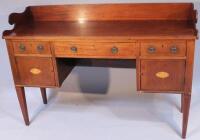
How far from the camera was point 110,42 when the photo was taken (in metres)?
1.67

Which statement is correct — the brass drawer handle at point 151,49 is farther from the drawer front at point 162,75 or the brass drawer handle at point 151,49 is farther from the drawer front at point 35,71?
the drawer front at point 35,71

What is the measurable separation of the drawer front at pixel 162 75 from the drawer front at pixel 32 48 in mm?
571

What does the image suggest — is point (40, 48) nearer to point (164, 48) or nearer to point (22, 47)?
point (22, 47)

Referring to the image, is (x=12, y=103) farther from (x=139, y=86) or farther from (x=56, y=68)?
(x=139, y=86)

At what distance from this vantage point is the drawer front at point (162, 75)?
65.8 inches

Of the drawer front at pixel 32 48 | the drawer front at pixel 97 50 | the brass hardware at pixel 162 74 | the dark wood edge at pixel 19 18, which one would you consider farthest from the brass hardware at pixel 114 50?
the dark wood edge at pixel 19 18

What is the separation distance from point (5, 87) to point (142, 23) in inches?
52.5

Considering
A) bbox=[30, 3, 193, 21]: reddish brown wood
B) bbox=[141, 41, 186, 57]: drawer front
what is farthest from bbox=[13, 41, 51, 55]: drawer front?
bbox=[141, 41, 186, 57]: drawer front

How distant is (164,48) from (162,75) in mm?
172

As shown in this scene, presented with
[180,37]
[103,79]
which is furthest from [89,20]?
[180,37]

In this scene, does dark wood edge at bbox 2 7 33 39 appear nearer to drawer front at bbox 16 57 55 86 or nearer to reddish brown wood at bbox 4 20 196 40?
reddish brown wood at bbox 4 20 196 40

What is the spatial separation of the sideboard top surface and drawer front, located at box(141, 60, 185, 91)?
0.55 ft

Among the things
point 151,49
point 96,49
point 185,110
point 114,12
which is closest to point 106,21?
point 114,12

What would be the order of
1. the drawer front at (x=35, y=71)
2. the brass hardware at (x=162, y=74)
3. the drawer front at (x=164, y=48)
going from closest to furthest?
the drawer front at (x=164, y=48)
the brass hardware at (x=162, y=74)
the drawer front at (x=35, y=71)
